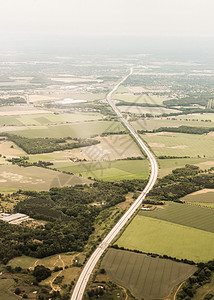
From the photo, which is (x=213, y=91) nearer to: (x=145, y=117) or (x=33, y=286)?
(x=145, y=117)

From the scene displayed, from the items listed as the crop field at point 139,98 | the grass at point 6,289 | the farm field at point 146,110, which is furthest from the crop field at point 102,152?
the crop field at point 139,98

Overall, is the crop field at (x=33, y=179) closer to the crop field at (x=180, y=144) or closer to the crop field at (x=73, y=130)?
the crop field at (x=180, y=144)

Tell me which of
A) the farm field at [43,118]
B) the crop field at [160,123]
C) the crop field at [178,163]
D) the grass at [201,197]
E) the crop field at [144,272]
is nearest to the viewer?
the crop field at [144,272]

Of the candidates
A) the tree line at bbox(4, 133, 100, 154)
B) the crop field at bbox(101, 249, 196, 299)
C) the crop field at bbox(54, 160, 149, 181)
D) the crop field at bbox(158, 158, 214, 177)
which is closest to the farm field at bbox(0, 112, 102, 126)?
the tree line at bbox(4, 133, 100, 154)

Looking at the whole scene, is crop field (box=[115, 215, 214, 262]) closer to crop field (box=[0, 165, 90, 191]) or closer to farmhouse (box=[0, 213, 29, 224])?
farmhouse (box=[0, 213, 29, 224])

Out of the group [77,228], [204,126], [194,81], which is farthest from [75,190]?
[194,81]

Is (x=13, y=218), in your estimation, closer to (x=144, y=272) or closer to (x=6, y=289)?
(x=6, y=289)

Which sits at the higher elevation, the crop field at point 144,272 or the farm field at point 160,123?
the crop field at point 144,272
